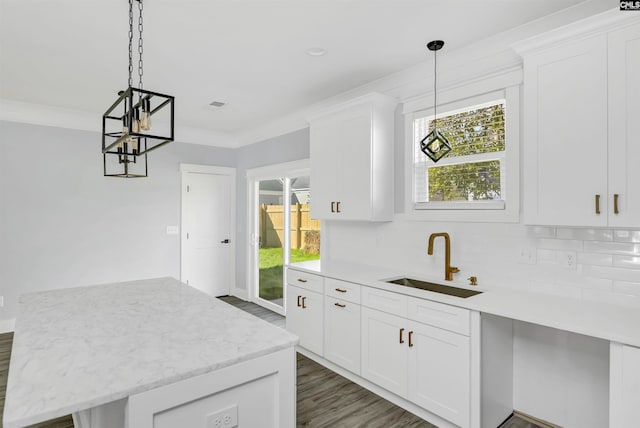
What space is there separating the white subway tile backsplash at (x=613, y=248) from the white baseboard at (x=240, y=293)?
4613 mm

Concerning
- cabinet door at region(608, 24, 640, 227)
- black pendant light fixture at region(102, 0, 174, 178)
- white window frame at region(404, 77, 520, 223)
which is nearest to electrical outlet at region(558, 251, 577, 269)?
white window frame at region(404, 77, 520, 223)

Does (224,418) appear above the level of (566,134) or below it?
below

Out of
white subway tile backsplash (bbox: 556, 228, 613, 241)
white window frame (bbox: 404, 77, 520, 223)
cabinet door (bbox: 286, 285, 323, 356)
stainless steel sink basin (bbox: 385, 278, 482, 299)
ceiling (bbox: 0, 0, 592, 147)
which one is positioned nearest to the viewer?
white subway tile backsplash (bbox: 556, 228, 613, 241)

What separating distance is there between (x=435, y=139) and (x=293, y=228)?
2.72 meters

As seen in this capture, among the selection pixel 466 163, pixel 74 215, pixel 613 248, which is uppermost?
pixel 466 163

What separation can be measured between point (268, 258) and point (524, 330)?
368 centimetres

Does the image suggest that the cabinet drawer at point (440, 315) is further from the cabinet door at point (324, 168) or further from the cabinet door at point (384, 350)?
the cabinet door at point (324, 168)

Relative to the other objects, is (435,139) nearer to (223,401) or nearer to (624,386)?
(624,386)

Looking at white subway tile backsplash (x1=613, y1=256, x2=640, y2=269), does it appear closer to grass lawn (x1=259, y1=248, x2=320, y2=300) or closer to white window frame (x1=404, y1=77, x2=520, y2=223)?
white window frame (x1=404, y1=77, x2=520, y2=223)

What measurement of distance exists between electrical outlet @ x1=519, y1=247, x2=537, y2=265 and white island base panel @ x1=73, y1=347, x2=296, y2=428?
1841 millimetres

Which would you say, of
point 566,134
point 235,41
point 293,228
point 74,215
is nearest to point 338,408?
point 566,134

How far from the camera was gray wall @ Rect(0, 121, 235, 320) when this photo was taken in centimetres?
426

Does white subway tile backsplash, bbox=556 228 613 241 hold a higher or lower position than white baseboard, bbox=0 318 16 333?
higher

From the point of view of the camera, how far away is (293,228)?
16.3ft
